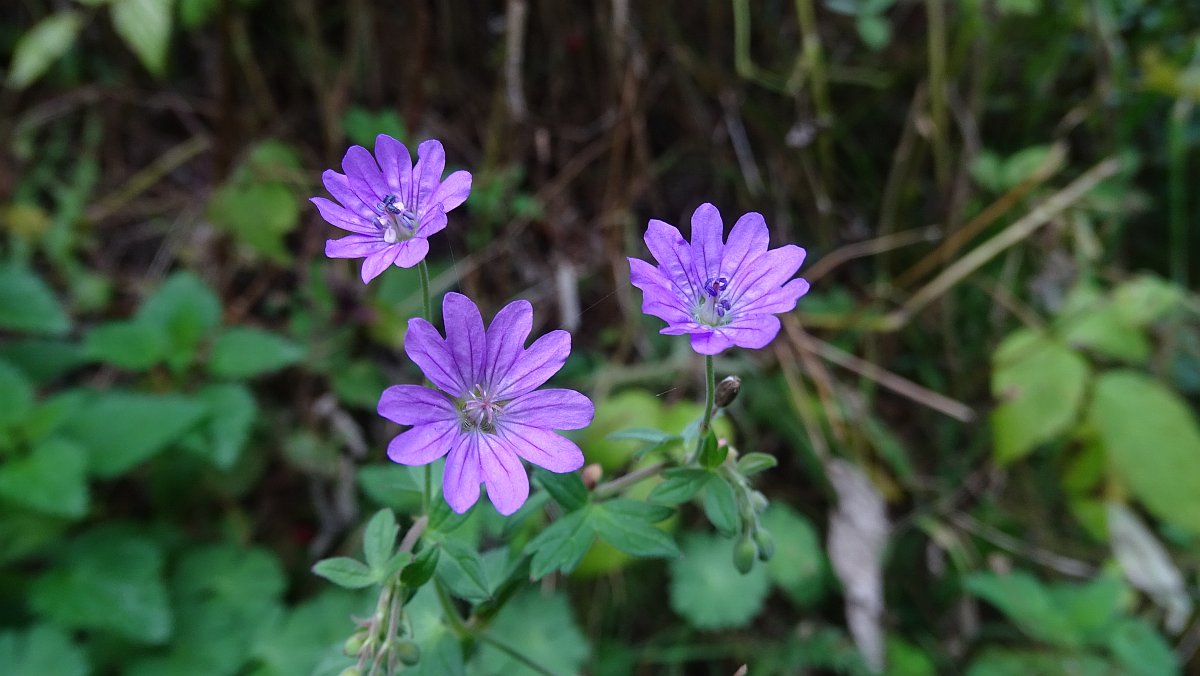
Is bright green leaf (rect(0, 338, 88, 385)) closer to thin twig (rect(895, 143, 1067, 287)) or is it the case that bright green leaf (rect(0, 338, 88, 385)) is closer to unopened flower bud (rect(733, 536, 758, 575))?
unopened flower bud (rect(733, 536, 758, 575))

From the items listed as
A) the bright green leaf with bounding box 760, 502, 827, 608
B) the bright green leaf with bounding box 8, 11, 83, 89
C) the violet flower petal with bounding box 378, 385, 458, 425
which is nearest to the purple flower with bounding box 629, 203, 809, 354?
the violet flower petal with bounding box 378, 385, 458, 425

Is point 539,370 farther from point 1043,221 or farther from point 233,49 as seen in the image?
point 233,49

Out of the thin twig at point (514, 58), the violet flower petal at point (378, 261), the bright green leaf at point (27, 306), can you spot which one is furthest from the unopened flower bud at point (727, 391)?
the bright green leaf at point (27, 306)

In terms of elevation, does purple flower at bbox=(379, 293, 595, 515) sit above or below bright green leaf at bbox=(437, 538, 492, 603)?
above

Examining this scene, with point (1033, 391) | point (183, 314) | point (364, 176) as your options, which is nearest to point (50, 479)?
point (183, 314)

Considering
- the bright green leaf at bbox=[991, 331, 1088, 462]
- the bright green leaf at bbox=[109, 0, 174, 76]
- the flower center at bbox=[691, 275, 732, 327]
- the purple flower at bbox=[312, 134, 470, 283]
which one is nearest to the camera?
the purple flower at bbox=[312, 134, 470, 283]

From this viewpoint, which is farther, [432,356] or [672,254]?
[672,254]

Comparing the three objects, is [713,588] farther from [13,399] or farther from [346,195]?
[13,399]

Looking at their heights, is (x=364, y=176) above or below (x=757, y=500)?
above
